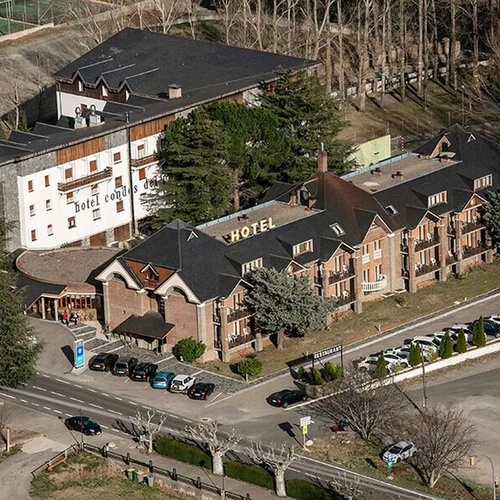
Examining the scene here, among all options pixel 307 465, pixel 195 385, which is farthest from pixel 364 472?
pixel 195 385

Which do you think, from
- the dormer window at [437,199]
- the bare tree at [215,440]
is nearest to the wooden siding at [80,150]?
the dormer window at [437,199]

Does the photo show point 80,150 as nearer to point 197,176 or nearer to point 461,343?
point 197,176

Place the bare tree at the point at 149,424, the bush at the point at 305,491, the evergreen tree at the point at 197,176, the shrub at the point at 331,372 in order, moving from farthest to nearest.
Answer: the evergreen tree at the point at 197,176 → the shrub at the point at 331,372 → the bare tree at the point at 149,424 → the bush at the point at 305,491

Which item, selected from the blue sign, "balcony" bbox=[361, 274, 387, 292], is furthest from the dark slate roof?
"balcony" bbox=[361, 274, 387, 292]

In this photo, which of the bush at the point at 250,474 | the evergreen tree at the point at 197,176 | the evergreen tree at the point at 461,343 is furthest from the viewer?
the evergreen tree at the point at 197,176

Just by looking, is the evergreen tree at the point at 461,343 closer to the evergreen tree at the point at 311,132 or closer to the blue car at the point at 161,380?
the blue car at the point at 161,380

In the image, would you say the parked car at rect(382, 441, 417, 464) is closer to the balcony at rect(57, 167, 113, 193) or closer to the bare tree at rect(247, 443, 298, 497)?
the bare tree at rect(247, 443, 298, 497)
